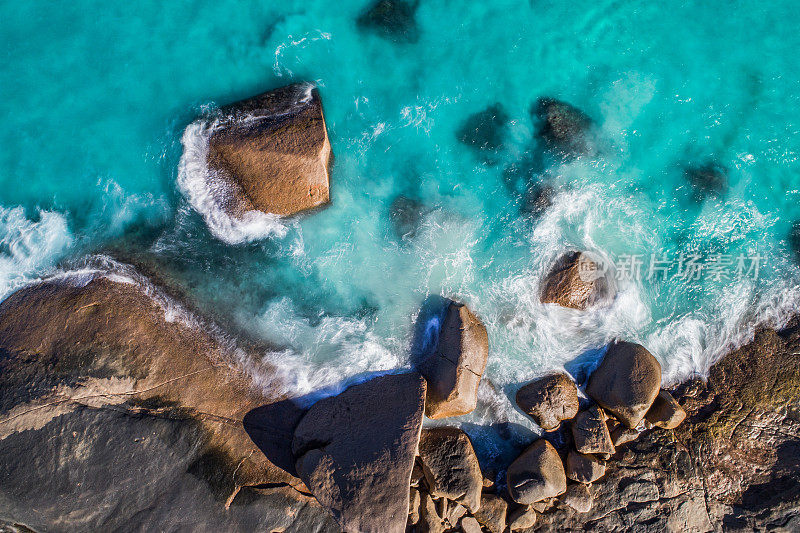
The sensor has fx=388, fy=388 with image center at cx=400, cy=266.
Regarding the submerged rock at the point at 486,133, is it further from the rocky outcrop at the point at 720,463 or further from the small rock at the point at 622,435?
the rocky outcrop at the point at 720,463

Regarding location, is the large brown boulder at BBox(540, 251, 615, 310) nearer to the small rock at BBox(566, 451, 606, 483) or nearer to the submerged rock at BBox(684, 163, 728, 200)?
the submerged rock at BBox(684, 163, 728, 200)

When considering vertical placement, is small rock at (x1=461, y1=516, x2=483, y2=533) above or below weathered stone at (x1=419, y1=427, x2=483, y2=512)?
below

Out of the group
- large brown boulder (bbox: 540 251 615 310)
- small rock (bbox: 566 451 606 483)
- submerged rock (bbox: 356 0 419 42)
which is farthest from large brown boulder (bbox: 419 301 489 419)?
submerged rock (bbox: 356 0 419 42)

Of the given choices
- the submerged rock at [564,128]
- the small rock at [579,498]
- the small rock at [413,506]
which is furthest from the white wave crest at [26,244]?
the small rock at [579,498]

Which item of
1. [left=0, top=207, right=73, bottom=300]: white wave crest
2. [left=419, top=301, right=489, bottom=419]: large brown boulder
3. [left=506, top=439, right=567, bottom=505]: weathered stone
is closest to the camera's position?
[left=506, top=439, right=567, bottom=505]: weathered stone

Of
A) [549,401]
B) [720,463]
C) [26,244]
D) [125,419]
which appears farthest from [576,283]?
[26,244]

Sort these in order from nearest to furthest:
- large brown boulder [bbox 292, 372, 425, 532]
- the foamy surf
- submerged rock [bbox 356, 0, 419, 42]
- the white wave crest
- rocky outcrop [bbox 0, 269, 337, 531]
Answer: rocky outcrop [bbox 0, 269, 337, 531], large brown boulder [bbox 292, 372, 425, 532], the white wave crest, the foamy surf, submerged rock [bbox 356, 0, 419, 42]

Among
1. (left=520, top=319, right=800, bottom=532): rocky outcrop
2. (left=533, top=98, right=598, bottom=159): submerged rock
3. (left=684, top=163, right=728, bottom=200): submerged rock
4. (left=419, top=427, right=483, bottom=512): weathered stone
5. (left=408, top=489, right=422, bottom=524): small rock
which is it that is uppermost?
(left=533, top=98, right=598, bottom=159): submerged rock

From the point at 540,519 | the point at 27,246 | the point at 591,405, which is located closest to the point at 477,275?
the point at 591,405
